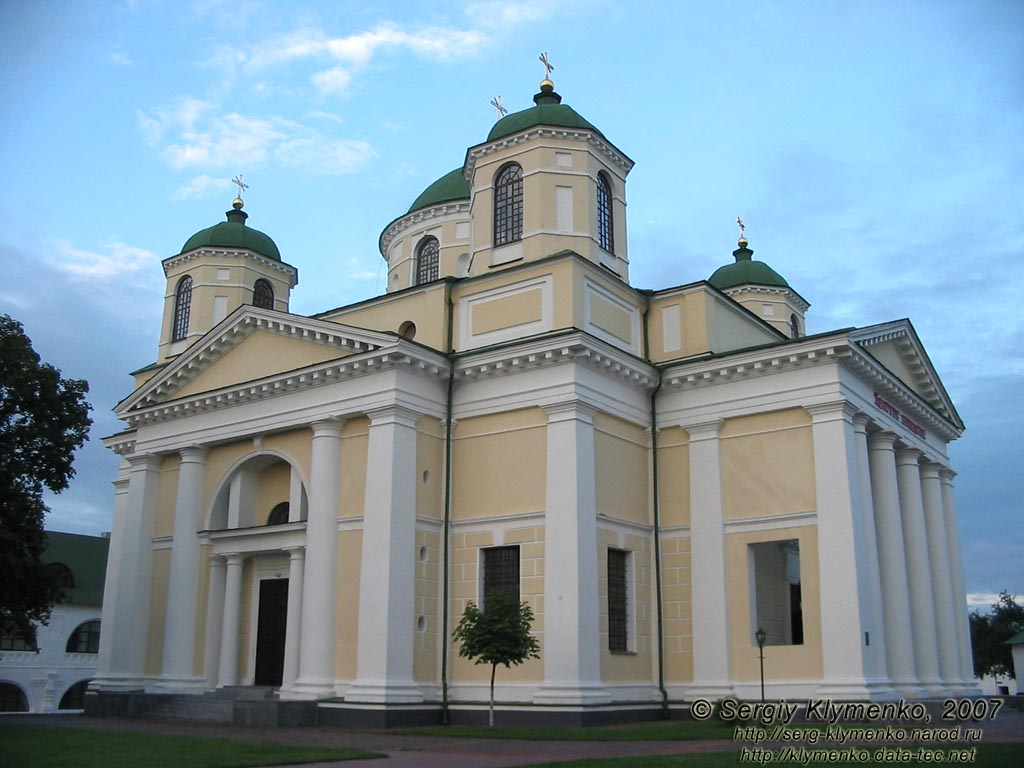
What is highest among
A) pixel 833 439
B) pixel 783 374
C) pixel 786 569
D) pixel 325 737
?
pixel 783 374

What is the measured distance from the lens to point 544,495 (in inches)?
903

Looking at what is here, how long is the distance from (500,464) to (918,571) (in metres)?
10.9

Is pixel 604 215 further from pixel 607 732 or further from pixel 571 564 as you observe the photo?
pixel 607 732

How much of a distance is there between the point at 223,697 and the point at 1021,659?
40787 mm

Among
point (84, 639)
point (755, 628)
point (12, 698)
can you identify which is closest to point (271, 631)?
point (755, 628)

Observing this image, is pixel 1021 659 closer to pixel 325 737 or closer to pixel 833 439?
pixel 833 439

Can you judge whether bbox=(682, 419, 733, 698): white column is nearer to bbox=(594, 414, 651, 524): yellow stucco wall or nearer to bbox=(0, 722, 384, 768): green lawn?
bbox=(594, 414, 651, 524): yellow stucco wall

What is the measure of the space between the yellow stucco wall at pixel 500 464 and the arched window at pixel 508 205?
5088 mm

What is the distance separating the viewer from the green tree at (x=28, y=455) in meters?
24.9

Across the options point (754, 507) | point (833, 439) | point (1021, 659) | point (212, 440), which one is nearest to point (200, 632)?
point (212, 440)

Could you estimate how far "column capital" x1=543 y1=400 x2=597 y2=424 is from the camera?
74.4 feet

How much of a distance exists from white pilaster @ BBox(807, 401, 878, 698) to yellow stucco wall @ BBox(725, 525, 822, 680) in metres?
0.26

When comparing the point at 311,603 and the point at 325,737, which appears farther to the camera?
the point at 311,603

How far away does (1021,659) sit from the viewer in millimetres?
50031
